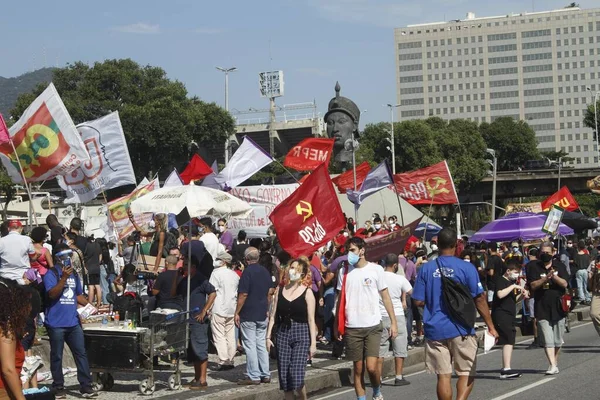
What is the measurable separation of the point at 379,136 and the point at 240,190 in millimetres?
71396

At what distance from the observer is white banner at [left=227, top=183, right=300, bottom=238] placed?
23.0 metres

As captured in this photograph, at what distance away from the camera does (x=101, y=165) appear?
18.4 m

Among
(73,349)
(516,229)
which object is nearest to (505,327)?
(73,349)

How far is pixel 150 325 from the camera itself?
467 inches

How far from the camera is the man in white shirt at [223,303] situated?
45.8 feet

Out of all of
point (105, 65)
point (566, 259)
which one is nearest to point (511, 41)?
point (105, 65)

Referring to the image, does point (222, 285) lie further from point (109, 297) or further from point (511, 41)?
point (511, 41)

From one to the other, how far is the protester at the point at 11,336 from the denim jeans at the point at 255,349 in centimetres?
578

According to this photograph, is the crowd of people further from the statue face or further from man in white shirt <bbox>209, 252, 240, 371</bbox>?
the statue face

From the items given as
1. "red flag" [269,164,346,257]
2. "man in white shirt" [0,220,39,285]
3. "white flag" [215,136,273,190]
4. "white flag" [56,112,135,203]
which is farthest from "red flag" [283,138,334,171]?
"man in white shirt" [0,220,39,285]

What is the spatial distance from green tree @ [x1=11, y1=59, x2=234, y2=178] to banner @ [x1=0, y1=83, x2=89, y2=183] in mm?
48859

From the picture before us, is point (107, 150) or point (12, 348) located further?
point (107, 150)

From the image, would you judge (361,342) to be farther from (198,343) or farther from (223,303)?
(223,303)

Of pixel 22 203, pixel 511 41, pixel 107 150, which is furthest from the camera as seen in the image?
pixel 511 41
